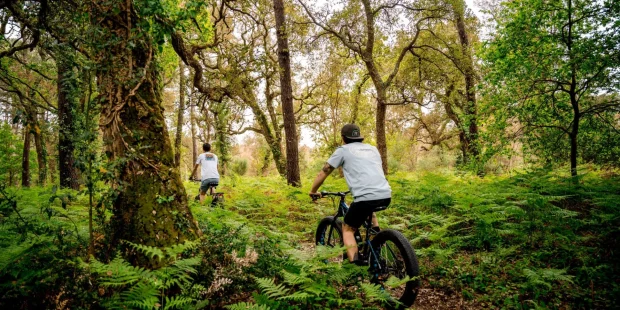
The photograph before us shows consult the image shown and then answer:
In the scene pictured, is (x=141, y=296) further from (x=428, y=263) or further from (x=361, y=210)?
(x=428, y=263)

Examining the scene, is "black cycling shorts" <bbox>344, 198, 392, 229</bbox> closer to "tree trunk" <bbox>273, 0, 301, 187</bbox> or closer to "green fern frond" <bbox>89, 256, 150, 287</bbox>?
"green fern frond" <bbox>89, 256, 150, 287</bbox>

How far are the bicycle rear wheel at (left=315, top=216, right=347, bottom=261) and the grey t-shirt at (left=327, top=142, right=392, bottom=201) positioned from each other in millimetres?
936

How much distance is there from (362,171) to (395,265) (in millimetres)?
1293

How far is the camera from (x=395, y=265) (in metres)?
4.08

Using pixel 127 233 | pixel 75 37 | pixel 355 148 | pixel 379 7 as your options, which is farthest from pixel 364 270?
pixel 379 7

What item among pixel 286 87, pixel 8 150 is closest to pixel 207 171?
pixel 286 87

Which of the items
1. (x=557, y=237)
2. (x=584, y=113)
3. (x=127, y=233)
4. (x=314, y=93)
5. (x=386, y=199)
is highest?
(x=314, y=93)

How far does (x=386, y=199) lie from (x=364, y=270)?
0.97 m

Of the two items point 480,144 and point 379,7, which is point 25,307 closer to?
point 480,144

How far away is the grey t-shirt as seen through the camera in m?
4.23

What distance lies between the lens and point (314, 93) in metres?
24.5

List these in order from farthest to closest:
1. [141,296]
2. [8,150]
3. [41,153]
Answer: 1. [8,150]
2. [41,153]
3. [141,296]

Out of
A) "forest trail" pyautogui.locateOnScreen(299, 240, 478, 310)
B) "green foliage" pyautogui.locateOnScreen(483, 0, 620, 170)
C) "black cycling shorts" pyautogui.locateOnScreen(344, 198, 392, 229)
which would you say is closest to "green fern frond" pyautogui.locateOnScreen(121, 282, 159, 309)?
"forest trail" pyautogui.locateOnScreen(299, 240, 478, 310)

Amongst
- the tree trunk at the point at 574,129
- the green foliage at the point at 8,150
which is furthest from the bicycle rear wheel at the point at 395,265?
the green foliage at the point at 8,150
